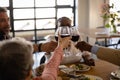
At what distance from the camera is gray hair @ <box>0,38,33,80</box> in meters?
0.88

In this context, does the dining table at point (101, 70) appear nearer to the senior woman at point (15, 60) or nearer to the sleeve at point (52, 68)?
the sleeve at point (52, 68)

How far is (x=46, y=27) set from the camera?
19.5ft

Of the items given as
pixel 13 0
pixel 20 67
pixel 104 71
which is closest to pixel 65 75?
pixel 104 71

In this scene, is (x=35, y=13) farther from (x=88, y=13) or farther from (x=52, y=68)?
(x=52, y=68)

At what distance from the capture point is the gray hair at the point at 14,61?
884 mm

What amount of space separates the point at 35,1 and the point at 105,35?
200 centimetres

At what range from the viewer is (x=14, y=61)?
886mm

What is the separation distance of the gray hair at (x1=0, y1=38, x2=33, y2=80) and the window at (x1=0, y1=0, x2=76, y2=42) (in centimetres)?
468

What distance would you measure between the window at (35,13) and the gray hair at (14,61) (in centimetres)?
468

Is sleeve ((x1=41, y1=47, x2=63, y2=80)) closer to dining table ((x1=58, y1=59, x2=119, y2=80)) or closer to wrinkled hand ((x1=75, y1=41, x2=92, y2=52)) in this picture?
dining table ((x1=58, y1=59, x2=119, y2=80))

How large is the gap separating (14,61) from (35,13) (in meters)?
4.91

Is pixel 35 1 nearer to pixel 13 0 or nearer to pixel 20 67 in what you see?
pixel 13 0

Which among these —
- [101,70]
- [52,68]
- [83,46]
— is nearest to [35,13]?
[83,46]

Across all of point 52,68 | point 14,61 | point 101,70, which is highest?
point 14,61
